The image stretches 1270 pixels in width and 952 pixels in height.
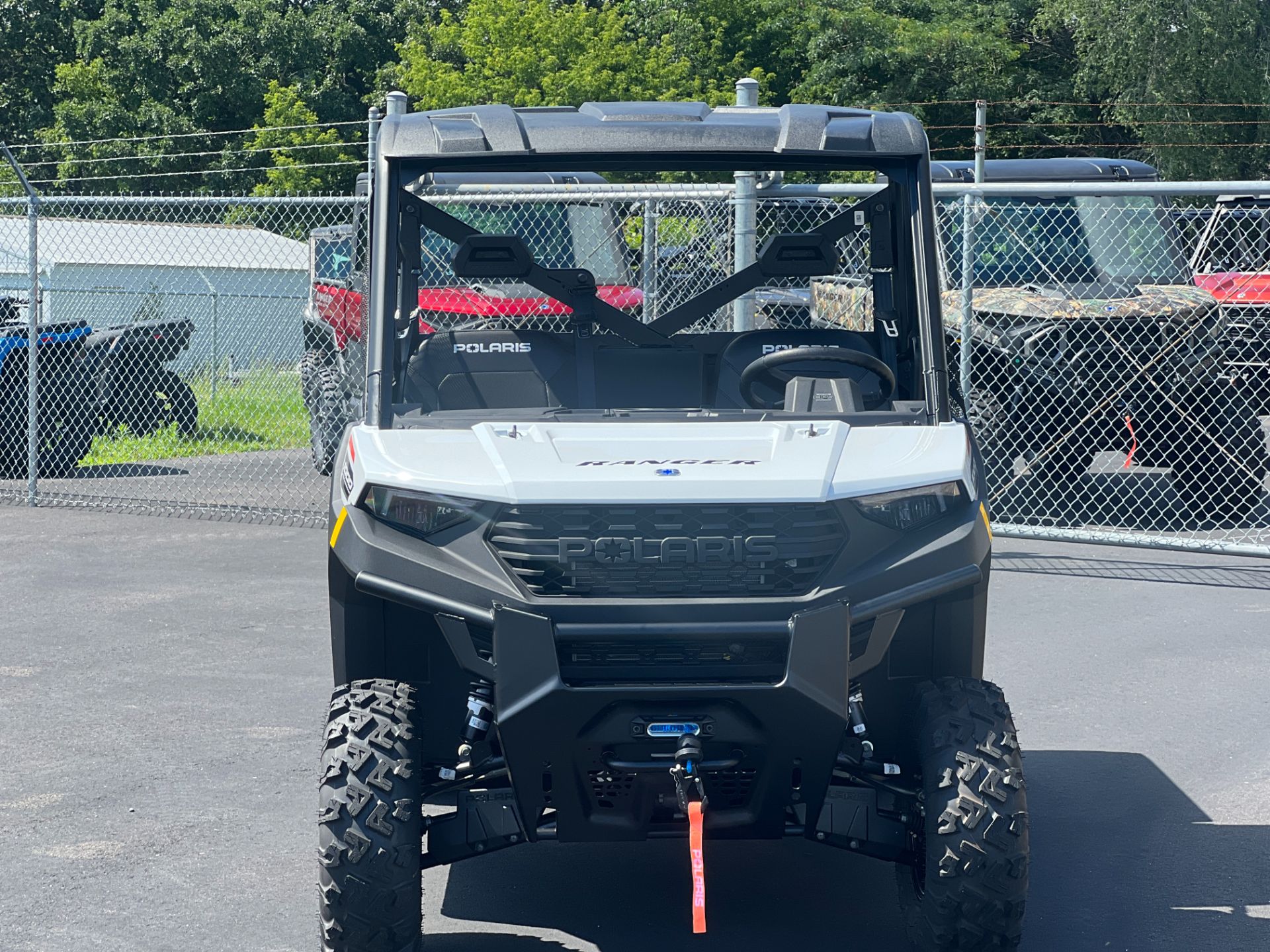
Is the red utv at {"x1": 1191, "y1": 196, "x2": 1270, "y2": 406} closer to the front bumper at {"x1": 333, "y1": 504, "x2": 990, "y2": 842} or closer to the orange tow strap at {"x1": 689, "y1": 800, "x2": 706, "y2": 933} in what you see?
the front bumper at {"x1": 333, "y1": 504, "x2": 990, "y2": 842}

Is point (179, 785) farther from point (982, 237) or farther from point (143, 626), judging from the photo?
point (982, 237)

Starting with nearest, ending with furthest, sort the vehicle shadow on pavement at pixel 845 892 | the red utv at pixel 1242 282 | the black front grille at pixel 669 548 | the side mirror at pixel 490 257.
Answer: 1. the black front grille at pixel 669 548
2. the vehicle shadow on pavement at pixel 845 892
3. the side mirror at pixel 490 257
4. the red utv at pixel 1242 282

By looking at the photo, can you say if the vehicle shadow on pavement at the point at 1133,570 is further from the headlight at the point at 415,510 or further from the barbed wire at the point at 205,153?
the barbed wire at the point at 205,153

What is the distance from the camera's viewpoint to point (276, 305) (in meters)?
21.8

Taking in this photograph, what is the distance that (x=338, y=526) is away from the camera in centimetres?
386

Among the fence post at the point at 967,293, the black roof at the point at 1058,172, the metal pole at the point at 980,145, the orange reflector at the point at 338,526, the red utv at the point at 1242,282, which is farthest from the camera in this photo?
the black roof at the point at 1058,172

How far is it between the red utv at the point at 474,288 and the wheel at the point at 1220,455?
373 centimetres

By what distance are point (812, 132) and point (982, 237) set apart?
7.27 metres

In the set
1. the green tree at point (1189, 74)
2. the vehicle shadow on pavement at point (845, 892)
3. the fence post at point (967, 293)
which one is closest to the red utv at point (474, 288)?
the fence post at point (967, 293)

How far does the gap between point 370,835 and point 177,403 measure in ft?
36.4

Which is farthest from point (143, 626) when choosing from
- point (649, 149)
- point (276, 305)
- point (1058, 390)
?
point (276, 305)

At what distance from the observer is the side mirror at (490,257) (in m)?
4.45

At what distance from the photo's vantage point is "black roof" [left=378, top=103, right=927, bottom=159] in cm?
412

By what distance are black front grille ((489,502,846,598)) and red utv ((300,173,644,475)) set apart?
224 inches
